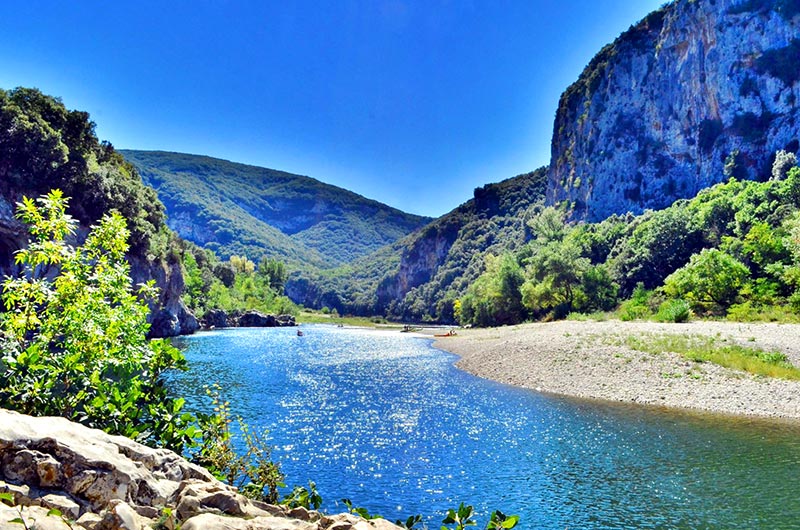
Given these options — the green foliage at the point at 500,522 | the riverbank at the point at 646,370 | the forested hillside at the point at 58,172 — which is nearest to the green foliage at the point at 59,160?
the forested hillside at the point at 58,172

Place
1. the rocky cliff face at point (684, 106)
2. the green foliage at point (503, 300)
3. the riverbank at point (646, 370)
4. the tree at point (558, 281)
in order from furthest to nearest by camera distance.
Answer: the rocky cliff face at point (684, 106) → the green foliage at point (503, 300) → the tree at point (558, 281) → the riverbank at point (646, 370)

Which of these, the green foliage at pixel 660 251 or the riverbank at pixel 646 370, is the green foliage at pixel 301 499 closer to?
the riverbank at pixel 646 370

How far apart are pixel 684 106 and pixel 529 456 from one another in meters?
133

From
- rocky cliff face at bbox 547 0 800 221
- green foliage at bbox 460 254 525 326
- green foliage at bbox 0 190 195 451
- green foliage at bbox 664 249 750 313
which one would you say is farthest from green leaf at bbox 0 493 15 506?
rocky cliff face at bbox 547 0 800 221

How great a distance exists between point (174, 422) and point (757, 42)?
142m

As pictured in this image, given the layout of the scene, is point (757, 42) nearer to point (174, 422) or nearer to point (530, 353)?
point (530, 353)

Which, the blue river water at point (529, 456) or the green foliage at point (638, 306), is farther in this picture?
the green foliage at point (638, 306)

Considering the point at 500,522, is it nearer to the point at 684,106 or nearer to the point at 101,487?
the point at 101,487

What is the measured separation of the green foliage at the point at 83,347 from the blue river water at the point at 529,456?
8.50 meters

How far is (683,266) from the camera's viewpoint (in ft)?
253

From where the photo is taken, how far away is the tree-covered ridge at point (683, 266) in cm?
5391

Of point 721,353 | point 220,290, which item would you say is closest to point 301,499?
point 721,353

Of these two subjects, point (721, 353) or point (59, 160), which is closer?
point (721, 353)

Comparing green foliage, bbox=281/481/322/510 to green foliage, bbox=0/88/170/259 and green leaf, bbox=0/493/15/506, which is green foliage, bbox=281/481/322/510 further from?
green foliage, bbox=0/88/170/259
